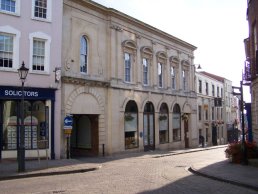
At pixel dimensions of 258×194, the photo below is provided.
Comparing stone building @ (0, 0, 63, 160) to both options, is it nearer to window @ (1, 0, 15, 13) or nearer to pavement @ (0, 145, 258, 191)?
window @ (1, 0, 15, 13)

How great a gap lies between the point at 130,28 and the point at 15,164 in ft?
49.2

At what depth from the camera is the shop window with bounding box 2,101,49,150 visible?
2003cm

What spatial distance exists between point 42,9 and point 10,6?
80.0 inches

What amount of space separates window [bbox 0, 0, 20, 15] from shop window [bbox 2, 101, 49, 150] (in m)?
5.08

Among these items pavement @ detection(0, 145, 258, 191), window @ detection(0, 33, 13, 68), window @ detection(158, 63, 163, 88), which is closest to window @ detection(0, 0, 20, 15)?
window @ detection(0, 33, 13, 68)

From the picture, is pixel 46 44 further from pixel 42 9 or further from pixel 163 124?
pixel 163 124

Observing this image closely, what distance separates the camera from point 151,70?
31.8m

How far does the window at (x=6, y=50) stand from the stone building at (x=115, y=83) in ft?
11.6

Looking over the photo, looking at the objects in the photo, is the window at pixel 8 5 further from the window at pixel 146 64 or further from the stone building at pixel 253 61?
the stone building at pixel 253 61

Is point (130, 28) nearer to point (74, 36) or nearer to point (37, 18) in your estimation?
point (74, 36)

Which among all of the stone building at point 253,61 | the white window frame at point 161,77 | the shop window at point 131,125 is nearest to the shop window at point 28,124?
the shop window at point 131,125

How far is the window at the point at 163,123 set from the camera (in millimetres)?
32750

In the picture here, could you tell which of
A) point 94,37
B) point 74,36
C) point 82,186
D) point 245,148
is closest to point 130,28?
point 94,37

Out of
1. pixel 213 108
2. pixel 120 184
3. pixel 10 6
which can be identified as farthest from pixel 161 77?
pixel 120 184
